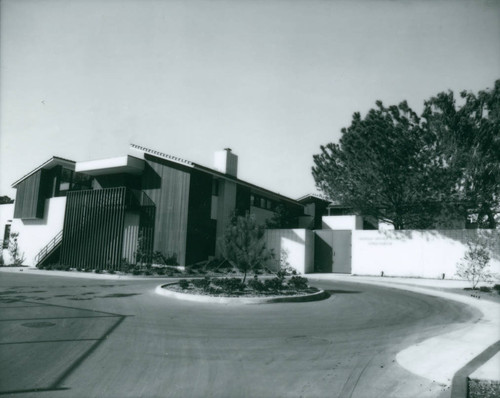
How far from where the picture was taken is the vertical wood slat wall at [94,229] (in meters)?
26.2

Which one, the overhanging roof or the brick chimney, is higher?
the brick chimney

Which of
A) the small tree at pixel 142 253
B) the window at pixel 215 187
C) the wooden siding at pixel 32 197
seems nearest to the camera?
the small tree at pixel 142 253

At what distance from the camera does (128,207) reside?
25891 mm

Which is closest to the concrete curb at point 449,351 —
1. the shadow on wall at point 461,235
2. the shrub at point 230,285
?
the shrub at point 230,285

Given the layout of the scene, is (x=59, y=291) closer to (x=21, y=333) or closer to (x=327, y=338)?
(x=21, y=333)

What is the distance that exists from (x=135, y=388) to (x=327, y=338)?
4.19 metres

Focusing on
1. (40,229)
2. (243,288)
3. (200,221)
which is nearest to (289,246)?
(200,221)

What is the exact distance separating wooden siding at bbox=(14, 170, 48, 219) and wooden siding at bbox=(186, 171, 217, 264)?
13826 mm

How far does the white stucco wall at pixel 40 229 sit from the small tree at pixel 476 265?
26.2m

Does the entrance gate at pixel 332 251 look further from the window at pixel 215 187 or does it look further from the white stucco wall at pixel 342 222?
the white stucco wall at pixel 342 222

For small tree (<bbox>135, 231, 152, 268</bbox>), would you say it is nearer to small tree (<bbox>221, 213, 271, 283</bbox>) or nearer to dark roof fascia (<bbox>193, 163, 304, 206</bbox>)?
dark roof fascia (<bbox>193, 163, 304, 206</bbox>)

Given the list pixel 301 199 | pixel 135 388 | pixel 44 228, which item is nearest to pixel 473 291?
pixel 135 388

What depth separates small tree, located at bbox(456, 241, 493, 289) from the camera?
17859 millimetres

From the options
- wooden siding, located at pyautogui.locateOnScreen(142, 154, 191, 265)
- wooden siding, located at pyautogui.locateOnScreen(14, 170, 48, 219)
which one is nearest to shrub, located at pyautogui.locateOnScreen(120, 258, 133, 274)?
wooden siding, located at pyautogui.locateOnScreen(142, 154, 191, 265)
